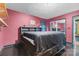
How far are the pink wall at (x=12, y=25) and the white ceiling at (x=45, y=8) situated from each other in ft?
0.31

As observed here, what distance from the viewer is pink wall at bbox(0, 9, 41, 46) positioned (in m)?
1.88

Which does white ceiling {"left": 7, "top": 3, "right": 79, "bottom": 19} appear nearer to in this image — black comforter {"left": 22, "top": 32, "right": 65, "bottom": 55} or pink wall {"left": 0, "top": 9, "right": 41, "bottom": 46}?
pink wall {"left": 0, "top": 9, "right": 41, "bottom": 46}

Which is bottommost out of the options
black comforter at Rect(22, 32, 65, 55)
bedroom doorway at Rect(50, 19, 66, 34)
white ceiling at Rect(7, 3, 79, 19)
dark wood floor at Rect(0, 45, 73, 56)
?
dark wood floor at Rect(0, 45, 73, 56)

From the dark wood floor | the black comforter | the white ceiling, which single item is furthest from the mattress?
the white ceiling

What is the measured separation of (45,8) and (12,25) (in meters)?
0.68

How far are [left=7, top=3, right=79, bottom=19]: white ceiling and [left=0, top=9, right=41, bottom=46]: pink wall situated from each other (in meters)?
0.10

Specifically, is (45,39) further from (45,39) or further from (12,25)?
(12,25)

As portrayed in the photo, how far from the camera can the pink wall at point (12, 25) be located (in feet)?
6.18

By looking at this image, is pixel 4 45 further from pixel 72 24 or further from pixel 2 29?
pixel 72 24

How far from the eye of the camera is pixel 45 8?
1.96 meters

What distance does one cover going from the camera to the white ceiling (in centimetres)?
191

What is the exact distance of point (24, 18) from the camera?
76.8 inches

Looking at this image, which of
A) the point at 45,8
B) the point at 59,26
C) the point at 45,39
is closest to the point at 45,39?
the point at 45,39

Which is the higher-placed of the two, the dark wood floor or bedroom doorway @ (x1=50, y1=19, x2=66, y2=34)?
bedroom doorway @ (x1=50, y1=19, x2=66, y2=34)
